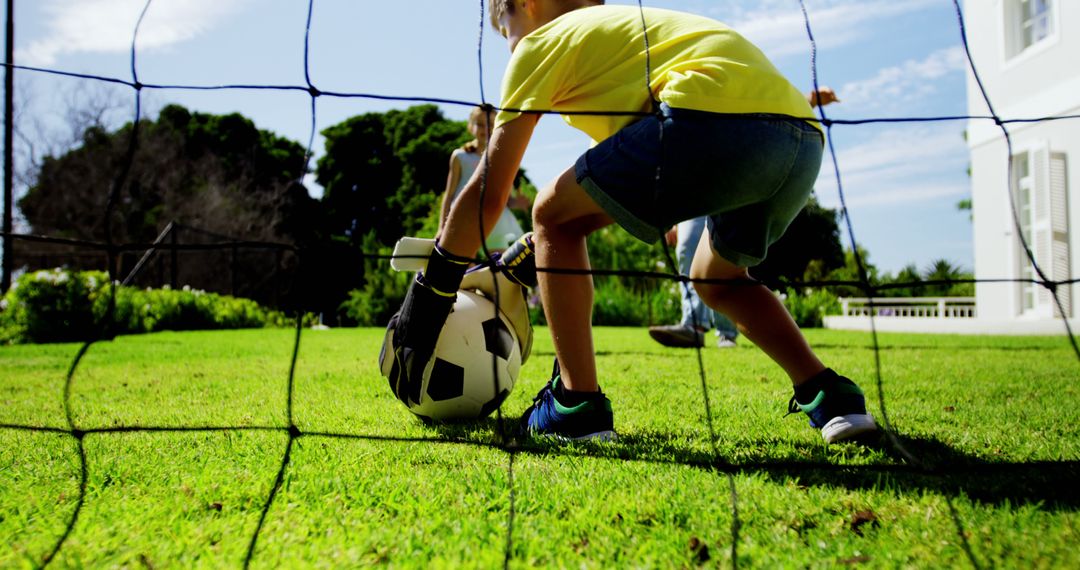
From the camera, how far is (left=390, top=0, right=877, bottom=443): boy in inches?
63.5

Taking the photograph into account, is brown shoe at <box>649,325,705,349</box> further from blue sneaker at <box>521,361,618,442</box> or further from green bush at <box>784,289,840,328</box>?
green bush at <box>784,289,840,328</box>

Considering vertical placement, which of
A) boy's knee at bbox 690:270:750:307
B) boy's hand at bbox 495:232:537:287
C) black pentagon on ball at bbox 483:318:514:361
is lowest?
black pentagon on ball at bbox 483:318:514:361

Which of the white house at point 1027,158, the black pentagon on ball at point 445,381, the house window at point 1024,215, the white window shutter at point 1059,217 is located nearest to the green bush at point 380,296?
the white house at point 1027,158

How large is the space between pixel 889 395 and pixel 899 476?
136cm

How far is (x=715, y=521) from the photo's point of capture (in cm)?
124

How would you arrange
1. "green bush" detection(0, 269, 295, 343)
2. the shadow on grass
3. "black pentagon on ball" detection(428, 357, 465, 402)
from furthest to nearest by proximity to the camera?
"green bush" detection(0, 269, 295, 343), "black pentagon on ball" detection(428, 357, 465, 402), the shadow on grass

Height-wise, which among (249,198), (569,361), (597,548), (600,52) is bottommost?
(597,548)

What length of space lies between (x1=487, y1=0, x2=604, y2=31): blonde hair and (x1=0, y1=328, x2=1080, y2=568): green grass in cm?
117

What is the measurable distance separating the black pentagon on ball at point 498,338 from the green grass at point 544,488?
217 millimetres

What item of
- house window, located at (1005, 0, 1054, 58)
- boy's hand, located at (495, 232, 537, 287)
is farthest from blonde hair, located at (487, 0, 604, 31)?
house window, located at (1005, 0, 1054, 58)

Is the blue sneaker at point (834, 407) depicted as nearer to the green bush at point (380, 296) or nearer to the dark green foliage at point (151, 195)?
the green bush at point (380, 296)

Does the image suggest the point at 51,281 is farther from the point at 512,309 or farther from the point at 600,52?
the point at 600,52

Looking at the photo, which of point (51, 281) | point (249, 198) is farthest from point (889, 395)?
point (249, 198)

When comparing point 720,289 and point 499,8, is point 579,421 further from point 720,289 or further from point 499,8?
point 499,8
